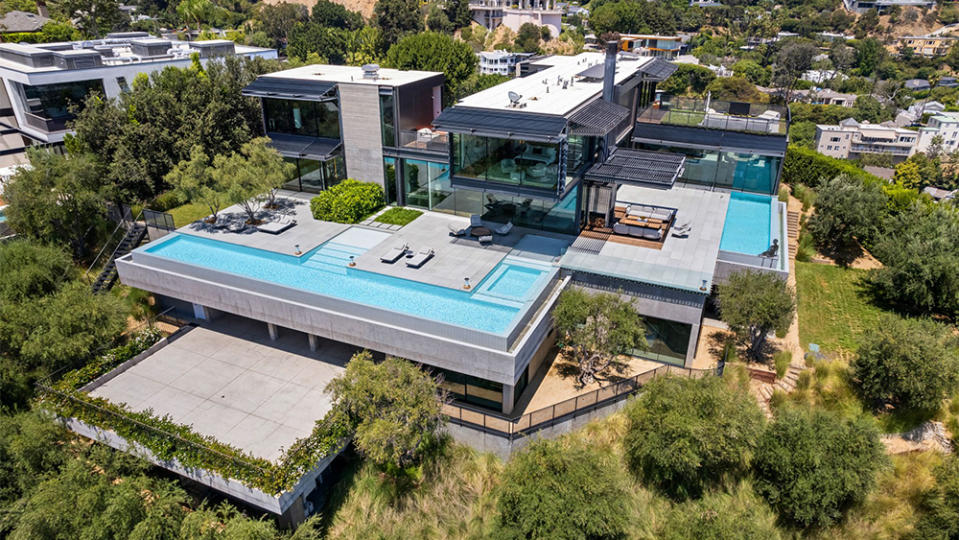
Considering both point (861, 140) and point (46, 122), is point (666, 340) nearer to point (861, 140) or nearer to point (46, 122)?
point (46, 122)

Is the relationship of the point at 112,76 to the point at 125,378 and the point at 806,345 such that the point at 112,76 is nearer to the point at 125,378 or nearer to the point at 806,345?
the point at 125,378

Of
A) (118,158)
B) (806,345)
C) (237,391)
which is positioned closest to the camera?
(237,391)

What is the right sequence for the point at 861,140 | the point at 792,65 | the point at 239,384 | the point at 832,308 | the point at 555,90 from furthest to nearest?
1. the point at 792,65
2. the point at 861,140
3. the point at 555,90
4. the point at 832,308
5. the point at 239,384

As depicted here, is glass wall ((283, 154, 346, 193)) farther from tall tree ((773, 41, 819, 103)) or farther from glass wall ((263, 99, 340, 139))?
tall tree ((773, 41, 819, 103))

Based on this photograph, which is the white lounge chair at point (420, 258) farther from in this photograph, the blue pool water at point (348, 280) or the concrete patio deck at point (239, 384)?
the concrete patio deck at point (239, 384)

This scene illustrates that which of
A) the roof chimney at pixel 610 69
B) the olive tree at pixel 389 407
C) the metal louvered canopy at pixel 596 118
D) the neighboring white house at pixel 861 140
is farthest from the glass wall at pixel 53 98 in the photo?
the neighboring white house at pixel 861 140

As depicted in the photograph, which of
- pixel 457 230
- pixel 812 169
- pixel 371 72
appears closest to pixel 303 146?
pixel 371 72

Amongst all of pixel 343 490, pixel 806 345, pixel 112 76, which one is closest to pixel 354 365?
pixel 343 490
